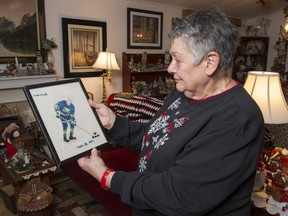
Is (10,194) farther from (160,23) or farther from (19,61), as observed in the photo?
(160,23)

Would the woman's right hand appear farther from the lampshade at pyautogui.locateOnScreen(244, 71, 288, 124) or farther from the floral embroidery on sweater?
the lampshade at pyautogui.locateOnScreen(244, 71, 288, 124)

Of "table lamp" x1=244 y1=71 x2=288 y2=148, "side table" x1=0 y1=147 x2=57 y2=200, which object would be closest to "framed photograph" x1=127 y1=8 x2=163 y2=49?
"side table" x1=0 y1=147 x2=57 y2=200

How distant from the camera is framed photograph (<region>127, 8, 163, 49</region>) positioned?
4000mm

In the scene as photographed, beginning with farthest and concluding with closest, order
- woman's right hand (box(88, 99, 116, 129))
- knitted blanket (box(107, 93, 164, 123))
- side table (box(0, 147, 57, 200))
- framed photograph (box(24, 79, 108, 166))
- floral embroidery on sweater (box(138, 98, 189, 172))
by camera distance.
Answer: knitted blanket (box(107, 93, 164, 123)) < side table (box(0, 147, 57, 200)) < woman's right hand (box(88, 99, 116, 129)) < framed photograph (box(24, 79, 108, 166)) < floral embroidery on sweater (box(138, 98, 189, 172))

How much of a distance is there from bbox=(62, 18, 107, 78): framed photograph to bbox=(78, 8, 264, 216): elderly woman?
9.07 ft

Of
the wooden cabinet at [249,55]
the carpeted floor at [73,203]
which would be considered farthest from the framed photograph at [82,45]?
the wooden cabinet at [249,55]

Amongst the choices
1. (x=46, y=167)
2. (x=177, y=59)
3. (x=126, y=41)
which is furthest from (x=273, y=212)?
(x=126, y=41)

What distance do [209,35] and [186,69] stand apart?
0.12m

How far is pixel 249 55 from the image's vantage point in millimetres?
5957

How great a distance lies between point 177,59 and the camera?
82cm

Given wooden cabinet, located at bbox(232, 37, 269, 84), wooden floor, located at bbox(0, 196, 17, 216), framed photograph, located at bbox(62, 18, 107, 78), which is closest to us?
wooden floor, located at bbox(0, 196, 17, 216)

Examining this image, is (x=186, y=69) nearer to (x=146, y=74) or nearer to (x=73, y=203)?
(x=73, y=203)

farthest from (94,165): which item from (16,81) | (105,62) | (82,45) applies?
A: (82,45)

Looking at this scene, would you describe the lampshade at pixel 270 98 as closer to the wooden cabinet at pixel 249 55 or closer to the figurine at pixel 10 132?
the figurine at pixel 10 132
